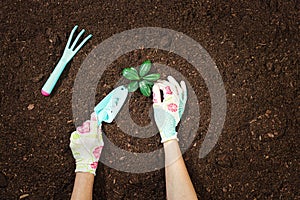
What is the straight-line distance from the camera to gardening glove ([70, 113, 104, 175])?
6.14 feet

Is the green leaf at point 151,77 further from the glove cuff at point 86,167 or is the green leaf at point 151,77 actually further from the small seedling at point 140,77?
the glove cuff at point 86,167

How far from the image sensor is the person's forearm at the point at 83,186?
71.0 inches

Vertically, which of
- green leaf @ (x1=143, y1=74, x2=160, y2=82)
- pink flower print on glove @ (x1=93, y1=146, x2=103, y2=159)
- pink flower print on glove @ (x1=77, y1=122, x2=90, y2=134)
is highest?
green leaf @ (x1=143, y1=74, x2=160, y2=82)

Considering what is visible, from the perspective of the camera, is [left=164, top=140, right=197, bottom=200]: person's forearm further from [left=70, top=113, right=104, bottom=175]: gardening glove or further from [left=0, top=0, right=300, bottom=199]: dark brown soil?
[left=70, top=113, right=104, bottom=175]: gardening glove

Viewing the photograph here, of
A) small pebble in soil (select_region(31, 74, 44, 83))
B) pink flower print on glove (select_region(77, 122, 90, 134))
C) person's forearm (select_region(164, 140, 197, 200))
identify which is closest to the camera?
person's forearm (select_region(164, 140, 197, 200))

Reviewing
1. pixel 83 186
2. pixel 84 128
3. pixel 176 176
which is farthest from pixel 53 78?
pixel 176 176

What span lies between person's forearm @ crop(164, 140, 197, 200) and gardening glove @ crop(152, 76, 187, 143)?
5cm

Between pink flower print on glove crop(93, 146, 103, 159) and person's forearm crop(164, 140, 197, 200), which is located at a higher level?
pink flower print on glove crop(93, 146, 103, 159)

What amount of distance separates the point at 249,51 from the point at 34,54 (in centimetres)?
105

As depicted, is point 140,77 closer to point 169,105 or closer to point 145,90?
point 145,90

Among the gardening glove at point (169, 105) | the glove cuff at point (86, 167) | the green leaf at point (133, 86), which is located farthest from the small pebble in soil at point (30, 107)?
the gardening glove at point (169, 105)

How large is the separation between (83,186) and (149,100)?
1.66 ft

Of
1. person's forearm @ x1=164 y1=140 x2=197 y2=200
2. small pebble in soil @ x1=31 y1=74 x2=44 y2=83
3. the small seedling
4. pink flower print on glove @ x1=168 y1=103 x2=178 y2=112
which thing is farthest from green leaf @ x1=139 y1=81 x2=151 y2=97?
small pebble in soil @ x1=31 y1=74 x2=44 y2=83

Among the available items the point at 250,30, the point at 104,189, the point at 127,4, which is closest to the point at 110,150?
the point at 104,189
